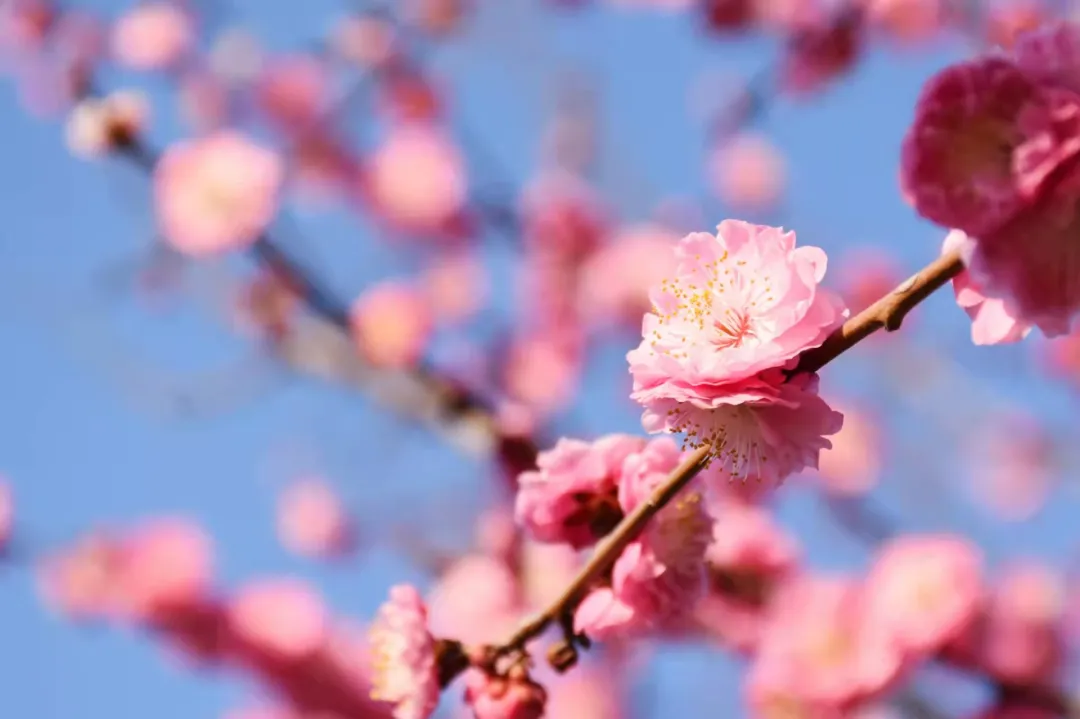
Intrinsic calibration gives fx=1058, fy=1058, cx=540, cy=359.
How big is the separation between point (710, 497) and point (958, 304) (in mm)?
408

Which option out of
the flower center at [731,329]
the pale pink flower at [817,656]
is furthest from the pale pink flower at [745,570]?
the flower center at [731,329]

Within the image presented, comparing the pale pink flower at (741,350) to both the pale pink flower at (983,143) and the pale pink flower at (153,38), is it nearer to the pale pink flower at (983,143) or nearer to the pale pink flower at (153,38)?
the pale pink flower at (983,143)

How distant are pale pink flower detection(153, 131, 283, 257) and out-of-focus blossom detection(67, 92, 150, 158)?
56cm

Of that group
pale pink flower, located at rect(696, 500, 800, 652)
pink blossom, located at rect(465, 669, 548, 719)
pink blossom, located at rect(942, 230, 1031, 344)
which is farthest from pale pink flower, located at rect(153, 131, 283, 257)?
pink blossom, located at rect(942, 230, 1031, 344)

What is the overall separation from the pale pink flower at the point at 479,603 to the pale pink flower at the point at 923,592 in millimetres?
880

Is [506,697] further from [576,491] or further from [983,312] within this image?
[983,312]

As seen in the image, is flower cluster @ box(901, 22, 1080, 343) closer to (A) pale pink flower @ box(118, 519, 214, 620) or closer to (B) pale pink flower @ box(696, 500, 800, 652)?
(B) pale pink flower @ box(696, 500, 800, 652)

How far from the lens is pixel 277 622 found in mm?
4035

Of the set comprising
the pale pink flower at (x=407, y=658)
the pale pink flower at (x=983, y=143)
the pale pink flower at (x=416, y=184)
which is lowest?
the pale pink flower at (x=407, y=658)

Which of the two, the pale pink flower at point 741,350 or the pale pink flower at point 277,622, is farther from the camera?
the pale pink flower at point 277,622

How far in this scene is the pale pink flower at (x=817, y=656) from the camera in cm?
232

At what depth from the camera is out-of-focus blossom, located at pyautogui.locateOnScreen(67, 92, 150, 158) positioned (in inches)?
106

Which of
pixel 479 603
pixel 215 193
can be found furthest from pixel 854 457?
pixel 215 193

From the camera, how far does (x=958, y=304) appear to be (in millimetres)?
902
